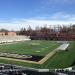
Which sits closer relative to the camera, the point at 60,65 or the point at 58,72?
the point at 58,72

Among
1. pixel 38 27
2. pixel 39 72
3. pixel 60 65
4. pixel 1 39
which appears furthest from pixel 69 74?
pixel 38 27

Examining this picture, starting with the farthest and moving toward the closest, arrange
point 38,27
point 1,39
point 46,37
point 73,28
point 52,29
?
point 38,27 → point 52,29 → point 73,28 → point 46,37 → point 1,39

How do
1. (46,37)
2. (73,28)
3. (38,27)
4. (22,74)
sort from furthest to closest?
(38,27), (73,28), (46,37), (22,74)

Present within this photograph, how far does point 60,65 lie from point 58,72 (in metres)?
7.67

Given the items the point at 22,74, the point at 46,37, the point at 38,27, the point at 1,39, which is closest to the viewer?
the point at 22,74

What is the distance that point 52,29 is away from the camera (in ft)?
460

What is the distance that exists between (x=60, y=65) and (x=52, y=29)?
11829 centimetres

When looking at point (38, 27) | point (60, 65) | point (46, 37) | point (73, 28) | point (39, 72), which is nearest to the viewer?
point (39, 72)

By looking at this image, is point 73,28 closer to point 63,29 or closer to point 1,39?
point 63,29

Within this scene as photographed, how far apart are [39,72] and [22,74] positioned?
1595mm

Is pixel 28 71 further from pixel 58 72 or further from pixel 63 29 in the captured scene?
pixel 63 29

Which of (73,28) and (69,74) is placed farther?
(73,28)

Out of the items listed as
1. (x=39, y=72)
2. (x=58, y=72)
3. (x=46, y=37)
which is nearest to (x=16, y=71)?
(x=39, y=72)

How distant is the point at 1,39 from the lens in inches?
2603
